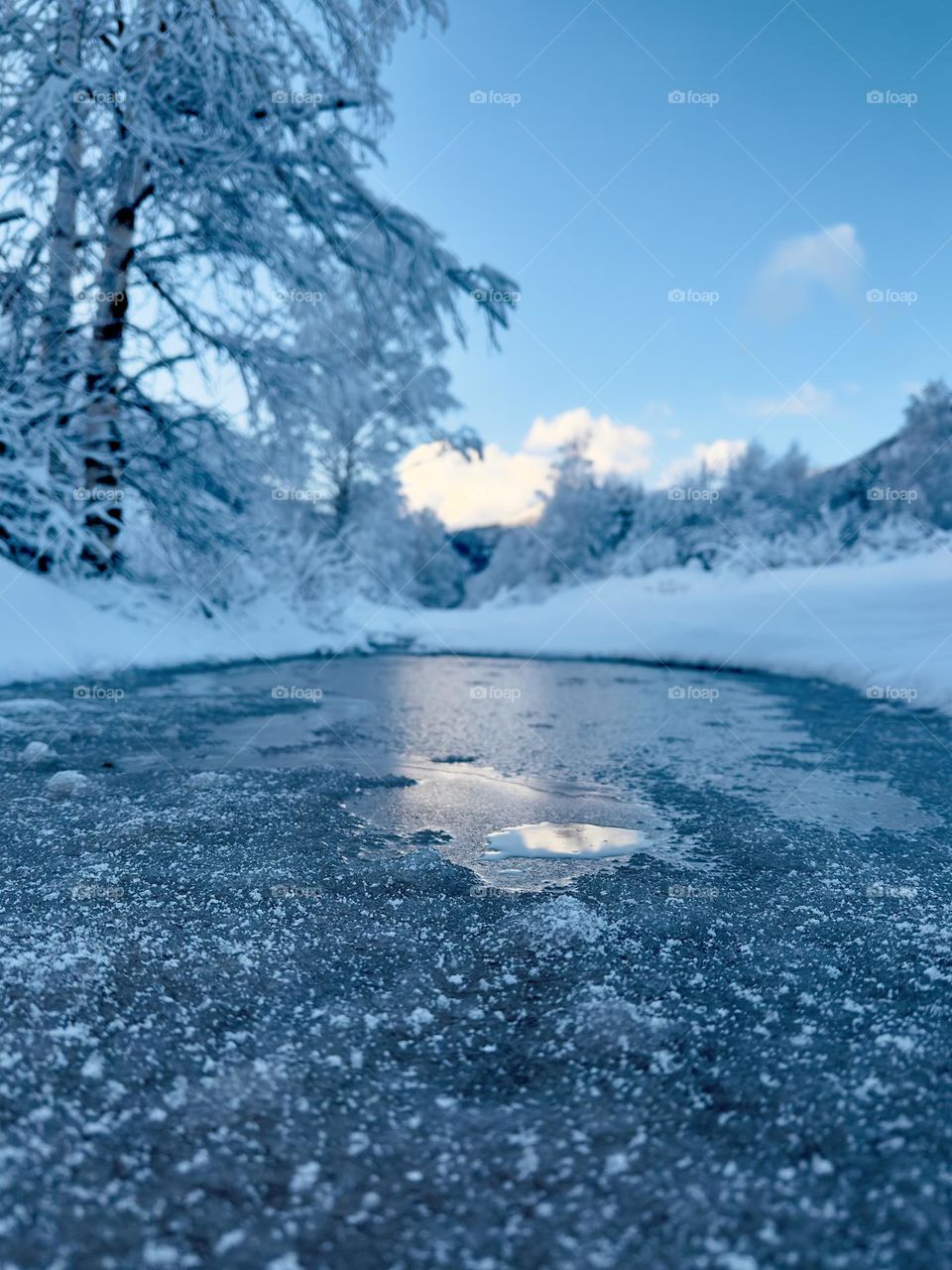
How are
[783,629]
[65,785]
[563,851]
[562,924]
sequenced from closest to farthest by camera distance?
[562,924] → [563,851] → [65,785] → [783,629]

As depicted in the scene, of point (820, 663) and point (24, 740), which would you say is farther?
point (820, 663)

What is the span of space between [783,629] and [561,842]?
9569 millimetres

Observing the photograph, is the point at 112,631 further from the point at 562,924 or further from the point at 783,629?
the point at 783,629

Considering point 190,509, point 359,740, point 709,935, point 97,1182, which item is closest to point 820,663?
point 359,740

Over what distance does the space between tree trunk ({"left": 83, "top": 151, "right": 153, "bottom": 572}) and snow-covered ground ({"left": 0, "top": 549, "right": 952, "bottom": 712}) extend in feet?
2.73

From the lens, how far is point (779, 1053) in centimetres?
121

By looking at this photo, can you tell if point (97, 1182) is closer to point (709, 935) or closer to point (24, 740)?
point (709, 935)

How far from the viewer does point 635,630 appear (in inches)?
564

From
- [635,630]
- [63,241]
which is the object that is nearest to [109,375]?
[63,241]

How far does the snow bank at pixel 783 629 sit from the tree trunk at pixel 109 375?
6.82 meters

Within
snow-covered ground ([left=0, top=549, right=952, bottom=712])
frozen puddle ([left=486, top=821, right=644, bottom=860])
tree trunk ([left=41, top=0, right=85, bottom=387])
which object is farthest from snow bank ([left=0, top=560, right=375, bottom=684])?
frozen puddle ([left=486, top=821, right=644, bottom=860])

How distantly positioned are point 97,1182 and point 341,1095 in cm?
32

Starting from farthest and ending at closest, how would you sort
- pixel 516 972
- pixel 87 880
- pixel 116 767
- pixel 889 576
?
1. pixel 889 576
2. pixel 116 767
3. pixel 87 880
4. pixel 516 972

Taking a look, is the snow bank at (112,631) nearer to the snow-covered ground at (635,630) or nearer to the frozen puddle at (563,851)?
the snow-covered ground at (635,630)
